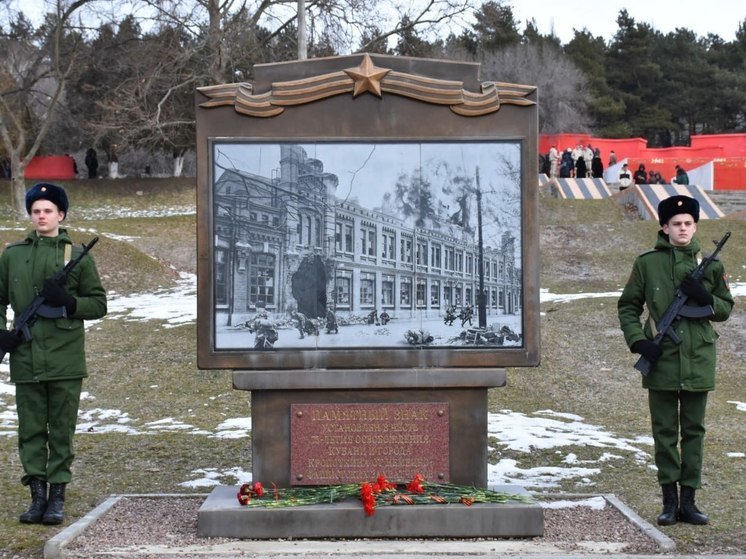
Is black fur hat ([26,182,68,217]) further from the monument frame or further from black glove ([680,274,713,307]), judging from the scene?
black glove ([680,274,713,307])

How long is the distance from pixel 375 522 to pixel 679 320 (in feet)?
7.01

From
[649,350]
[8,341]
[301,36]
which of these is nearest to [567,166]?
[301,36]

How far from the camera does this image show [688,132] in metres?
73.3

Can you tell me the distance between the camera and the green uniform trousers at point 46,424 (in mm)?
6453

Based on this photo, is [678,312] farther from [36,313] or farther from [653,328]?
[36,313]

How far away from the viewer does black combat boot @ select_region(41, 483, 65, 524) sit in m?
6.43

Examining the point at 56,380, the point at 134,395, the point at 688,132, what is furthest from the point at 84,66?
the point at 688,132

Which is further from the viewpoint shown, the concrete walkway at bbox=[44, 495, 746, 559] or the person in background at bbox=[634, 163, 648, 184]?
the person in background at bbox=[634, 163, 648, 184]

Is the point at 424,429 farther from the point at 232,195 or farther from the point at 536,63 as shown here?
the point at 536,63

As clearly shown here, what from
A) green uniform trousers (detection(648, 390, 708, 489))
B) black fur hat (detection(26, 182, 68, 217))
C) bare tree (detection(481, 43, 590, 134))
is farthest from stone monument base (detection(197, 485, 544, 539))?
bare tree (detection(481, 43, 590, 134))

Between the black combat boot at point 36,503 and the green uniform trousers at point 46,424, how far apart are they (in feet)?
0.13

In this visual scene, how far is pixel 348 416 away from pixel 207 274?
1.18 meters

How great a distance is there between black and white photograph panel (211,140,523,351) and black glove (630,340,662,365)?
0.70 m

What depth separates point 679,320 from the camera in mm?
6414
